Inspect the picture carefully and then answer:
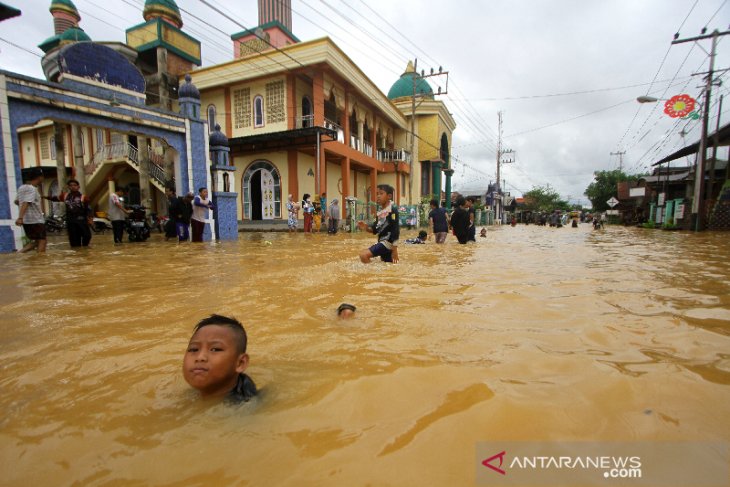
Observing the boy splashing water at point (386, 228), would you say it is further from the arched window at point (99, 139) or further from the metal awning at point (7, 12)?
the arched window at point (99, 139)

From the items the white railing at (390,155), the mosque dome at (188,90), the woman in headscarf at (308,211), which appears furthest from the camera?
the white railing at (390,155)

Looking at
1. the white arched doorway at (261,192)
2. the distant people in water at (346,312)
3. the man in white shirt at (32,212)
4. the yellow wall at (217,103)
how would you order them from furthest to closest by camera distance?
the yellow wall at (217,103), the white arched doorway at (261,192), the man in white shirt at (32,212), the distant people in water at (346,312)

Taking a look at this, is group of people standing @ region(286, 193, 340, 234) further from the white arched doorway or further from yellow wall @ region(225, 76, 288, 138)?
yellow wall @ region(225, 76, 288, 138)

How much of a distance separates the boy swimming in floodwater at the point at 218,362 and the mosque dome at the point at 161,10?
22.1 metres

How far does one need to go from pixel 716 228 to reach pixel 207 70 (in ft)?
87.3

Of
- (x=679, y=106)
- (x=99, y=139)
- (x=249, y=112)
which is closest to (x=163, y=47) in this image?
(x=249, y=112)

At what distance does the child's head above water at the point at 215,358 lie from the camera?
1.69 m

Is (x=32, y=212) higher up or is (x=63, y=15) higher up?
(x=63, y=15)

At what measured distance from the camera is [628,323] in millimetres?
2768

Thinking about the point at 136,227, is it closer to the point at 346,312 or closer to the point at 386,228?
the point at 386,228

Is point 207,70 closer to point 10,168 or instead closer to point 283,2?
point 283,2

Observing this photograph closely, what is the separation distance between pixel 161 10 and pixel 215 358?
75.0 ft

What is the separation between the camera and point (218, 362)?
1715 millimetres

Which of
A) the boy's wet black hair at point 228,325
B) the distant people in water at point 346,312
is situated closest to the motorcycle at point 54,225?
the distant people in water at point 346,312
